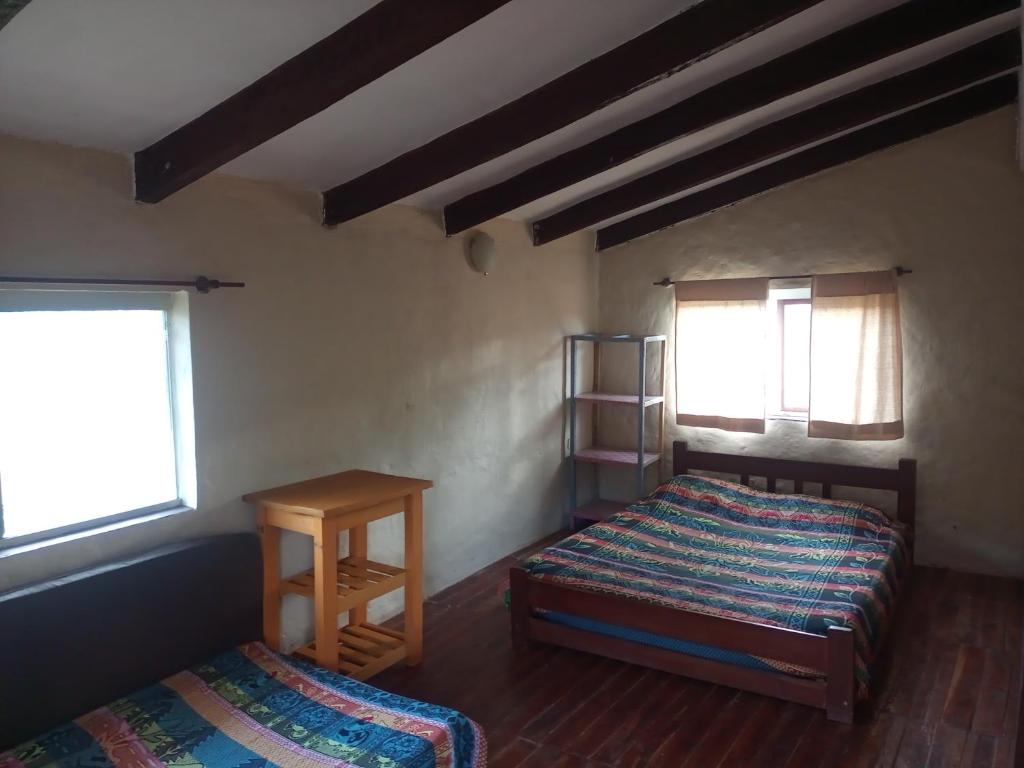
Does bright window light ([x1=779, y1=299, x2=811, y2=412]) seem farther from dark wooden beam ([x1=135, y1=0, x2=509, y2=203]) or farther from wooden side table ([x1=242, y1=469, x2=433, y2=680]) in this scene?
dark wooden beam ([x1=135, y1=0, x2=509, y2=203])

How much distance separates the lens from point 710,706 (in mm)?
2789

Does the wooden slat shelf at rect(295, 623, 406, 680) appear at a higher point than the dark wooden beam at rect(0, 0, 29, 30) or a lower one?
lower

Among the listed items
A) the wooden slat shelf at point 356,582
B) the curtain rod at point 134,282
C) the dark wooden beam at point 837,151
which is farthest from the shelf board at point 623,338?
the curtain rod at point 134,282

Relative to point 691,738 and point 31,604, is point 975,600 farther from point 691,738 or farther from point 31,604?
point 31,604

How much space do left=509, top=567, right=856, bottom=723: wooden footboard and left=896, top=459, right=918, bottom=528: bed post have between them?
1835mm

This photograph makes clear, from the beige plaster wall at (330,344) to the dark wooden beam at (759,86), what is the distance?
62 cm

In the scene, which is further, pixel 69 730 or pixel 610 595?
pixel 610 595

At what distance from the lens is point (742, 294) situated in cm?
457

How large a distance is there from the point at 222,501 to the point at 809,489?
3295mm

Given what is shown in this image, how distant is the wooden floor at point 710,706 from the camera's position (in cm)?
250

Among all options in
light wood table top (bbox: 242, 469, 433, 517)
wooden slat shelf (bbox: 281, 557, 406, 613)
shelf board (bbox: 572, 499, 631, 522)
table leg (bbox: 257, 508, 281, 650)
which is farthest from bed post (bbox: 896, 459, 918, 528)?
table leg (bbox: 257, 508, 281, 650)

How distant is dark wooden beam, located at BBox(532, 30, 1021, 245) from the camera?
3291mm

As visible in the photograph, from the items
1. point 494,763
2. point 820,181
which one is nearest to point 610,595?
point 494,763

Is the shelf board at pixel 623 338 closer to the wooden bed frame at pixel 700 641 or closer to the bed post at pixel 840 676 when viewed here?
the wooden bed frame at pixel 700 641
